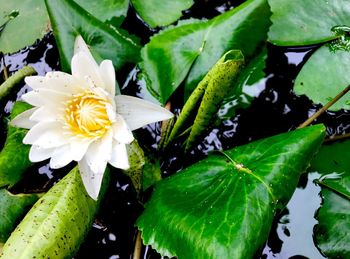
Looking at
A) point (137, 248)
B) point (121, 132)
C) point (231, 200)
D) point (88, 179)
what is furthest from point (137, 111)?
point (137, 248)

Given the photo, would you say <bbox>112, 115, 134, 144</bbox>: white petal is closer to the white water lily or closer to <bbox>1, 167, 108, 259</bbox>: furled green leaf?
the white water lily

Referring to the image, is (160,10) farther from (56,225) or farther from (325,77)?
(56,225)

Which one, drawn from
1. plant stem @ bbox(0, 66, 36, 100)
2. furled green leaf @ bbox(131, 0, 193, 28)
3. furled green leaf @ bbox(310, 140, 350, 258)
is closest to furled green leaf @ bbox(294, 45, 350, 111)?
furled green leaf @ bbox(310, 140, 350, 258)

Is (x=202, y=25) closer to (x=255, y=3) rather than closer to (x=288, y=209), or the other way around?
(x=255, y=3)

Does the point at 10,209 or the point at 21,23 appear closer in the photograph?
the point at 10,209

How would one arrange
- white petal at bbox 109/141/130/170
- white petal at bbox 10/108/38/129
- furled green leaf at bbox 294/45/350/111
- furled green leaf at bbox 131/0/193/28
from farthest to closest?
1. furled green leaf at bbox 131/0/193/28
2. furled green leaf at bbox 294/45/350/111
3. white petal at bbox 10/108/38/129
4. white petal at bbox 109/141/130/170
